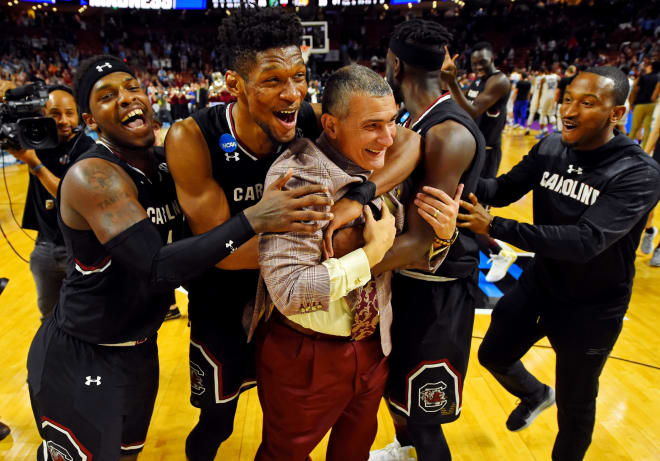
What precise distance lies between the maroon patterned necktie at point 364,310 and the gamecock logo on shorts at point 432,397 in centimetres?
50

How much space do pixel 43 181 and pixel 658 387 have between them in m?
4.22

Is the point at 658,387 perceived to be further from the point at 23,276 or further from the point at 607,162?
the point at 23,276

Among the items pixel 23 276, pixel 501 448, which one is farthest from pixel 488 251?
pixel 23 276

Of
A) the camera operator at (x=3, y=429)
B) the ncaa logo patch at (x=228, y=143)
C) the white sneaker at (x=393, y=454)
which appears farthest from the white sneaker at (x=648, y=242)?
the camera operator at (x=3, y=429)

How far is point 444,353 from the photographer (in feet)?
6.86

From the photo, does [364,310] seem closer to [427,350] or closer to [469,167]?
[427,350]

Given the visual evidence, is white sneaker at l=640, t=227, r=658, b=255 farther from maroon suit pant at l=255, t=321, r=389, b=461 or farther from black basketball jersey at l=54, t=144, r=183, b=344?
black basketball jersey at l=54, t=144, r=183, b=344

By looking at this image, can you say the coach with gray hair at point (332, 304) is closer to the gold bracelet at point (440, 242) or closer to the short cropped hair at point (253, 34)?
the gold bracelet at point (440, 242)

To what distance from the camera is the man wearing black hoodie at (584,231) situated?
205 centimetres

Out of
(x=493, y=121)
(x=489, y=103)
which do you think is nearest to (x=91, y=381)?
(x=489, y=103)

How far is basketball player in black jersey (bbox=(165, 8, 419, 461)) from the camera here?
1771 millimetres

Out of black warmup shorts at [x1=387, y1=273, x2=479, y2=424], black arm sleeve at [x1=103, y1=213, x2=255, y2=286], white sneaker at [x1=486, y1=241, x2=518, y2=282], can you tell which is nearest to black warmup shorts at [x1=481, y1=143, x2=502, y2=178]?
white sneaker at [x1=486, y1=241, x2=518, y2=282]

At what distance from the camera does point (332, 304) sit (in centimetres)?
170

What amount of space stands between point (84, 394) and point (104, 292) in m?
0.39
